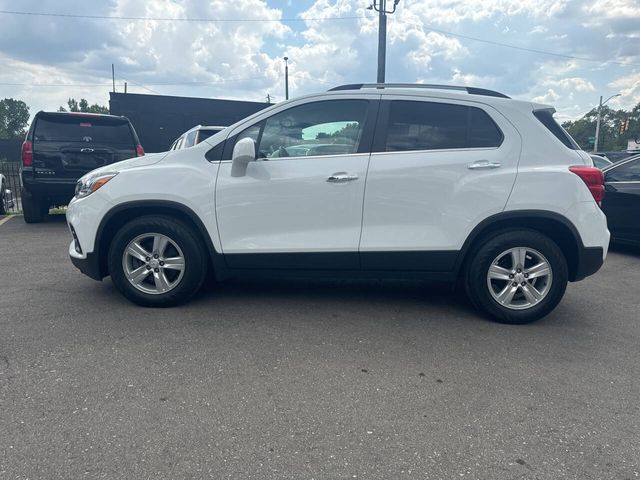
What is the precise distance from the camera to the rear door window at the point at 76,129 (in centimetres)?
817

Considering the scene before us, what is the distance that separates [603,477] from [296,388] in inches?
66.1

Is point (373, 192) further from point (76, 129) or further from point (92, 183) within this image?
point (76, 129)

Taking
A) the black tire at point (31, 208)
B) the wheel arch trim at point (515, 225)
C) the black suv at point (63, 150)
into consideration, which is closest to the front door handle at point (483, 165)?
the wheel arch trim at point (515, 225)

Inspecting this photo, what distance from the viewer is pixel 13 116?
100 m

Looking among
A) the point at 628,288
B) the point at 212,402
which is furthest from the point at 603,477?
the point at 628,288

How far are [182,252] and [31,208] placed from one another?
246 inches

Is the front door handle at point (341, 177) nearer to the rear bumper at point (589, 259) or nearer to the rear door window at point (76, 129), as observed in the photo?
the rear bumper at point (589, 259)

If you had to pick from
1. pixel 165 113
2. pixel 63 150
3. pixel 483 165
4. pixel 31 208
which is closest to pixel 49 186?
pixel 63 150

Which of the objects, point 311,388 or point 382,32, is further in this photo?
point 382,32

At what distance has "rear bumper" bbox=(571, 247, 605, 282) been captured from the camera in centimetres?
410

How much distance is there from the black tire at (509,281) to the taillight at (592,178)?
20.6 inches

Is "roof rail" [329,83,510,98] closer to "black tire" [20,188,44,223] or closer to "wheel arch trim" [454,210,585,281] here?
"wheel arch trim" [454,210,585,281]

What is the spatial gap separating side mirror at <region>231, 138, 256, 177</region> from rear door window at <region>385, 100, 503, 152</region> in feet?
3.74

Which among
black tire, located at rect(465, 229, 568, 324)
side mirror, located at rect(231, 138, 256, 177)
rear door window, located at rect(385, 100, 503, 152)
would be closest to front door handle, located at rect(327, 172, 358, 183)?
rear door window, located at rect(385, 100, 503, 152)
